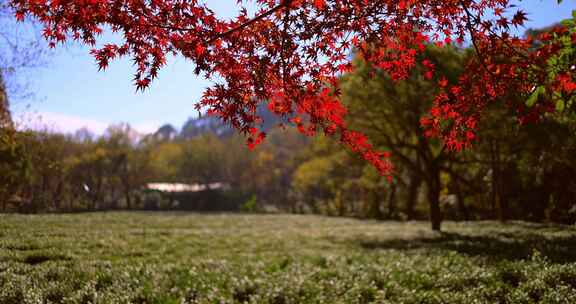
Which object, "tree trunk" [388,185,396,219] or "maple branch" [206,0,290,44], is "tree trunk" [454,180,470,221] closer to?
"tree trunk" [388,185,396,219]

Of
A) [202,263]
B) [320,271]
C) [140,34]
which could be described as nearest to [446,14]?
[140,34]

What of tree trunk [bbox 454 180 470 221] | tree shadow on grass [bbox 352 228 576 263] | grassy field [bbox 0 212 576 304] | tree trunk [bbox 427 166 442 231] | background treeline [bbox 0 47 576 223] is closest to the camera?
grassy field [bbox 0 212 576 304]

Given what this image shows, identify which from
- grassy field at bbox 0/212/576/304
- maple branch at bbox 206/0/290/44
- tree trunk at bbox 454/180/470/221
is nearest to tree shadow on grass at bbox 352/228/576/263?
grassy field at bbox 0/212/576/304

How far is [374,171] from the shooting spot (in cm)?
3259

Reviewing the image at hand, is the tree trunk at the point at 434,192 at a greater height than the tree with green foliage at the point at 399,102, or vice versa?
the tree with green foliage at the point at 399,102

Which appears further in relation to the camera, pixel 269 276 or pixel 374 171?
pixel 374 171

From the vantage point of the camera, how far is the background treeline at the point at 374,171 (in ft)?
75.2

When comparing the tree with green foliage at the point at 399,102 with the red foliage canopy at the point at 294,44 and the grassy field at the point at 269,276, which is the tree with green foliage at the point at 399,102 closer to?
the grassy field at the point at 269,276

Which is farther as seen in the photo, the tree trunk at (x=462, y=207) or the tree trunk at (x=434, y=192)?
the tree trunk at (x=462, y=207)

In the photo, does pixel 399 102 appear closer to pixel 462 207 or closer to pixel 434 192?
pixel 434 192

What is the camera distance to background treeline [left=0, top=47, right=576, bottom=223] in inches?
902

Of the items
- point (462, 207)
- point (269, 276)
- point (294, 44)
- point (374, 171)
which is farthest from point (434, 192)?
point (294, 44)

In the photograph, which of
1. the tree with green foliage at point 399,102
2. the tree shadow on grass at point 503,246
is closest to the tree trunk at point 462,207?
the tree with green foliage at point 399,102

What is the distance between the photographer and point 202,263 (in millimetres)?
13117
